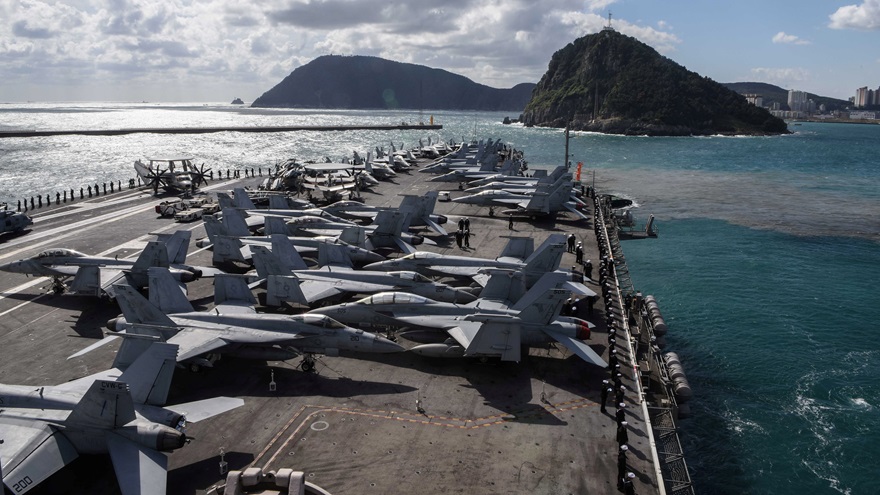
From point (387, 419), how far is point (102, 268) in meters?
26.4

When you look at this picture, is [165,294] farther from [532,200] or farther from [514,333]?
[532,200]

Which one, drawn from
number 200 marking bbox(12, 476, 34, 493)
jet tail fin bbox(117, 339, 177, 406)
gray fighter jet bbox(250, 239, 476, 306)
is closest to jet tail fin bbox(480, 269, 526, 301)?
gray fighter jet bbox(250, 239, 476, 306)

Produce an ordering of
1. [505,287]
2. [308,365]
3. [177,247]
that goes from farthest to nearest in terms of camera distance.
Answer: [177,247], [505,287], [308,365]

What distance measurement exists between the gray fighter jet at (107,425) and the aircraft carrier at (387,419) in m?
1.75

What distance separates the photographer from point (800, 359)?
141ft

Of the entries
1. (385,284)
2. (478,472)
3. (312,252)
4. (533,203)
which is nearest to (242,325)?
(385,284)

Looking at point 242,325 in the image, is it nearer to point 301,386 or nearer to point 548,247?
point 301,386

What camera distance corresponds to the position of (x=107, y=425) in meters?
20.4

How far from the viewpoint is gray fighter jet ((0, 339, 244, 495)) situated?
62.8ft

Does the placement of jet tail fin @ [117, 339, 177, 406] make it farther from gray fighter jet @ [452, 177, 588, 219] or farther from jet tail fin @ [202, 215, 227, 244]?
gray fighter jet @ [452, 177, 588, 219]

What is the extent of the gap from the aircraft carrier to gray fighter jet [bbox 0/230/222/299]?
1811 mm

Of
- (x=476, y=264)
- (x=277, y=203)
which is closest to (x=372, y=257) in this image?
(x=476, y=264)

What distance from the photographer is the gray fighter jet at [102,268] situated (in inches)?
1526

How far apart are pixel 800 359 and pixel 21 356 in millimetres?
52477
